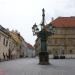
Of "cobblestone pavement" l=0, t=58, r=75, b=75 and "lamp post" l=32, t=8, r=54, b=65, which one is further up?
"lamp post" l=32, t=8, r=54, b=65

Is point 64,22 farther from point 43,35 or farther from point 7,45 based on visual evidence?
point 43,35

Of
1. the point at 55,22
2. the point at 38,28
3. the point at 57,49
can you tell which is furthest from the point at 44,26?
the point at 55,22

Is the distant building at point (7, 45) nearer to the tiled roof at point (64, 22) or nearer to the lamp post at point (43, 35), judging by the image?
the tiled roof at point (64, 22)

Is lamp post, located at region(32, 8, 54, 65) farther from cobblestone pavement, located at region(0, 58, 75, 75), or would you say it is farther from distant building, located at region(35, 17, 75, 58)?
distant building, located at region(35, 17, 75, 58)

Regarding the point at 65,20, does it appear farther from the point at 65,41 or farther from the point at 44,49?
the point at 44,49

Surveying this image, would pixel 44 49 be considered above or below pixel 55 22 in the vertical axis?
below

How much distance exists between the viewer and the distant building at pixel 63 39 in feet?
327

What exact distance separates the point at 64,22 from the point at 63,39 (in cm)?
773

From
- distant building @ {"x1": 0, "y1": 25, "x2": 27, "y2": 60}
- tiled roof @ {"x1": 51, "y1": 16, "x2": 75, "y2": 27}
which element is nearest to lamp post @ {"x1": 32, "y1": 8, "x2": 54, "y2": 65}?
distant building @ {"x1": 0, "y1": 25, "x2": 27, "y2": 60}

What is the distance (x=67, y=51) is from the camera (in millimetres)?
99688

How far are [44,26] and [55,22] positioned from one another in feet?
240

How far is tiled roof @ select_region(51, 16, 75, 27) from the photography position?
105 meters

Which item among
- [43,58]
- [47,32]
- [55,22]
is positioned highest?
[55,22]

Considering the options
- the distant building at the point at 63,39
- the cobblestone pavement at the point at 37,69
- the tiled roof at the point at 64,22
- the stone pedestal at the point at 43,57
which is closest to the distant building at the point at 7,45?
the distant building at the point at 63,39
